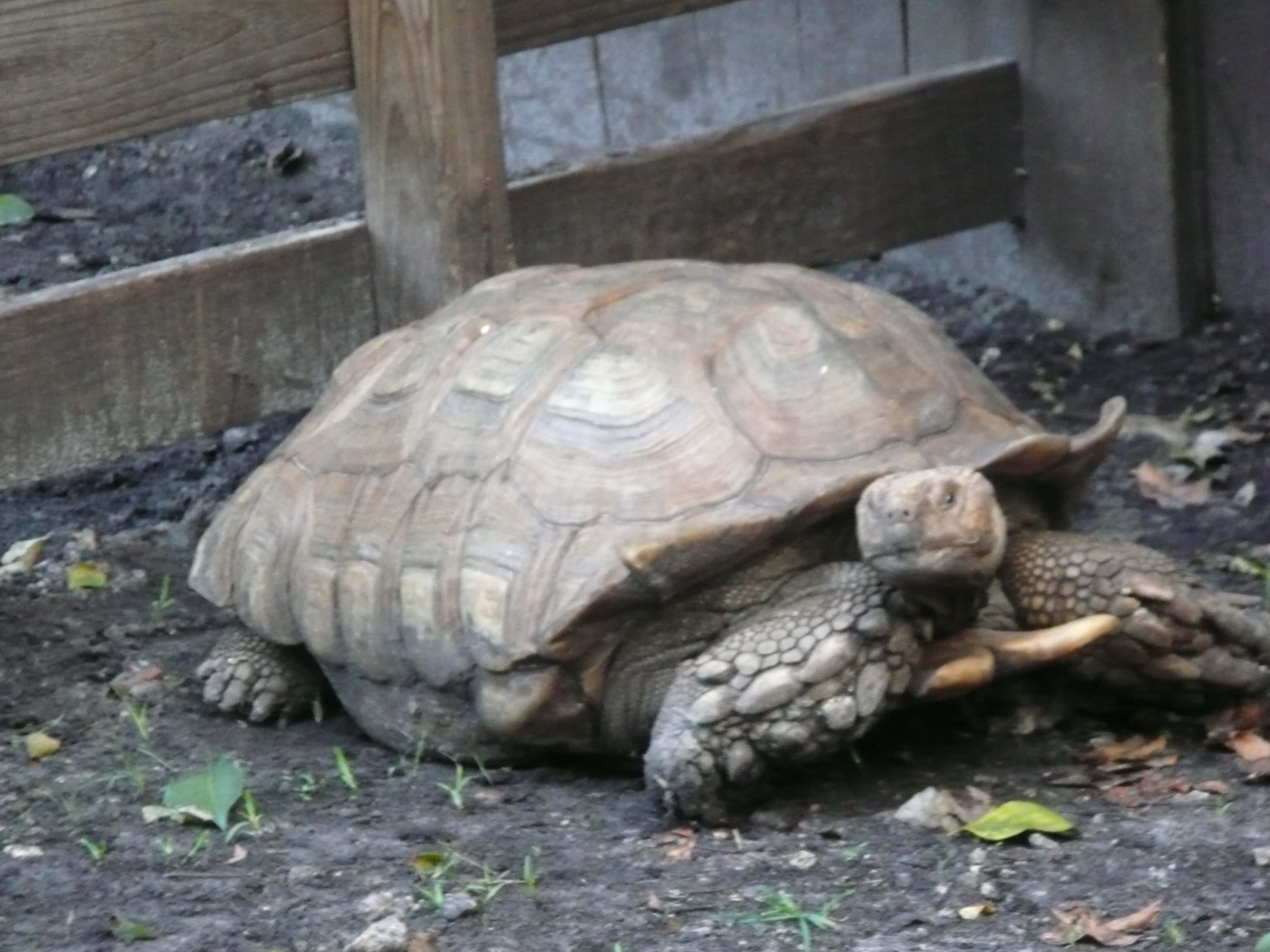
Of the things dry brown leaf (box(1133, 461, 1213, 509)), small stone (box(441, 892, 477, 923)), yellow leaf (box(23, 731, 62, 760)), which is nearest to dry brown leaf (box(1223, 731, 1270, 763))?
dry brown leaf (box(1133, 461, 1213, 509))

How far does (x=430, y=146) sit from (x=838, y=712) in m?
1.74

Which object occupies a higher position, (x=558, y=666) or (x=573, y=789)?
(x=558, y=666)

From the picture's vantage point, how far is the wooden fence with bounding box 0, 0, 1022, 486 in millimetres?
4027

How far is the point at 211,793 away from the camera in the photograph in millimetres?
3199

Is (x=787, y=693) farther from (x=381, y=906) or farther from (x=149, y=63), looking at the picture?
(x=149, y=63)

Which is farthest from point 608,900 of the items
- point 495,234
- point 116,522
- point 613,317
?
point 116,522

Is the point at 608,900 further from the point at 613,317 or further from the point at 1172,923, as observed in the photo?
the point at 613,317

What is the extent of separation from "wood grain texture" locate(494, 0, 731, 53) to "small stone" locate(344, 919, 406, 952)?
228cm

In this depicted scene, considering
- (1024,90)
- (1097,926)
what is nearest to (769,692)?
A: (1097,926)

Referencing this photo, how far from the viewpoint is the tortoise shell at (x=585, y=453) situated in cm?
314

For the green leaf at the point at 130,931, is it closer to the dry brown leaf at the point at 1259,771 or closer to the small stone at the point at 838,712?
the small stone at the point at 838,712

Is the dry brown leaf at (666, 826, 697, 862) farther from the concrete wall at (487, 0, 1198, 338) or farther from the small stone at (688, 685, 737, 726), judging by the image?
the concrete wall at (487, 0, 1198, 338)

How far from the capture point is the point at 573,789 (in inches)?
132

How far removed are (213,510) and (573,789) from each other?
1.63 metres
